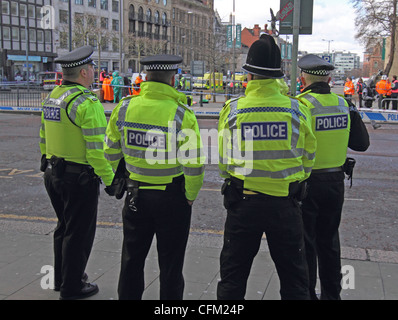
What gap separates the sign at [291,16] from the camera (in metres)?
11.1

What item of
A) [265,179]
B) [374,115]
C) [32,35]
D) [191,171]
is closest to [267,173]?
[265,179]

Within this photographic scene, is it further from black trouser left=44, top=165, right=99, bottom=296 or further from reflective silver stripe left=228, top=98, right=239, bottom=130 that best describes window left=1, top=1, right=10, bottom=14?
reflective silver stripe left=228, top=98, right=239, bottom=130

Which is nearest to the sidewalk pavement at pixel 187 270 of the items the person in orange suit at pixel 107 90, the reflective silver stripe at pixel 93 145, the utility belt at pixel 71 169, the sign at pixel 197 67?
the utility belt at pixel 71 169

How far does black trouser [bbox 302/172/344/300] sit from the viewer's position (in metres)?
3.68

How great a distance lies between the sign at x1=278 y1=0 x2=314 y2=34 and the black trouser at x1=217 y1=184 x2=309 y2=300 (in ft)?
29.1

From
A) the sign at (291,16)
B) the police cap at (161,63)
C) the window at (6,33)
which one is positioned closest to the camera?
the police cap at (161,63)

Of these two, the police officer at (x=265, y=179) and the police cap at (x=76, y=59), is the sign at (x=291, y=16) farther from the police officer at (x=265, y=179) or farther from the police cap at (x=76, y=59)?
the police officer at (x=265, y=179)

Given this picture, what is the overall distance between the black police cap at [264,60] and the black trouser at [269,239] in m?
0.83

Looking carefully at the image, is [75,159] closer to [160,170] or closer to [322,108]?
[160,170]

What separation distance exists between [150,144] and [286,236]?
1.11 meters

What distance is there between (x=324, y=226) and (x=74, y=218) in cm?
200

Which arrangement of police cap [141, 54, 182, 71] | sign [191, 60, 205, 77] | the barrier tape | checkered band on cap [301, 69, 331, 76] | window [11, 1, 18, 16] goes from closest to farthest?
police cap [141, 54, 182, 71] < checkered band on cap [301, 69, 331, 76] < the barrier tape < sign [191, 60, 205, 77] < window [11, 1, 18, 16]

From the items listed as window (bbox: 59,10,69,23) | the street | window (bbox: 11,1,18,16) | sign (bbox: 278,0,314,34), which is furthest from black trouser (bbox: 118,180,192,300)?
window (bbox: 59,10,69,23)

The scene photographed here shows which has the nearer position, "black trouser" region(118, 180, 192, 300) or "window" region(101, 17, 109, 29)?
"black trouser" region(118, 180, 192, 300)
